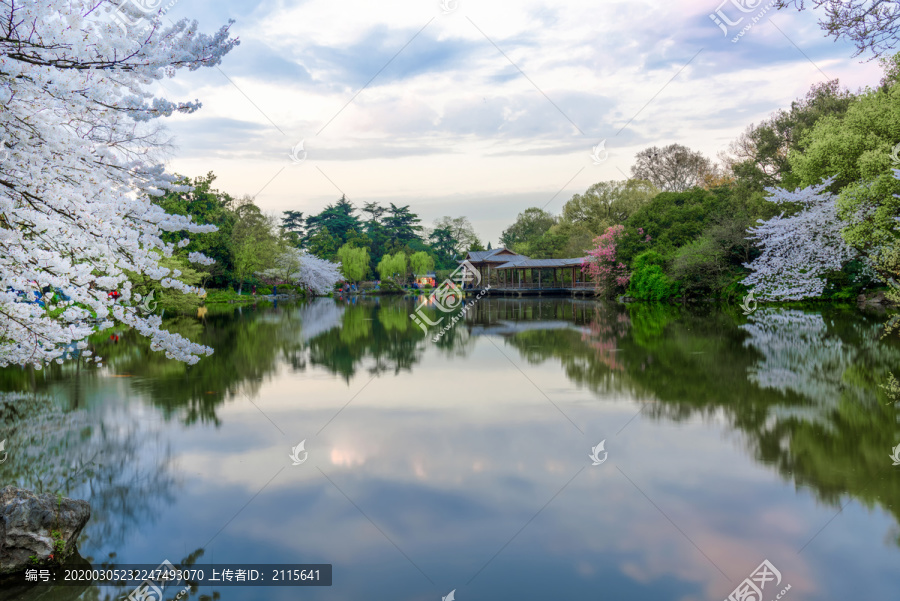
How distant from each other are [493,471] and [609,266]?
3323 cm

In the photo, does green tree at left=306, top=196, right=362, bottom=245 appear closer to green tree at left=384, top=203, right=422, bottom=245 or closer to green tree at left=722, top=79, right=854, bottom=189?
green tree at left=384, top=203, right=422, bottom=245

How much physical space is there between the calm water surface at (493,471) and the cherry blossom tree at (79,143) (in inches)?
75.4

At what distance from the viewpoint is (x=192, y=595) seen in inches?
167

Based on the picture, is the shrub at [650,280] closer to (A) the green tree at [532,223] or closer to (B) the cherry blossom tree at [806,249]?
(B) the cherry blossom tree at [806,249]

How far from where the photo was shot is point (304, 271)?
157ft

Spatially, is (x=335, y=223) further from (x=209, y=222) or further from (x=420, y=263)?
(x=209, y=222)

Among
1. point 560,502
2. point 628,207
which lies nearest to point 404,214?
point 628,207

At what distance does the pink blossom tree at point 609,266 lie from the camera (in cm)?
3744

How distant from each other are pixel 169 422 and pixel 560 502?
550 centimetres

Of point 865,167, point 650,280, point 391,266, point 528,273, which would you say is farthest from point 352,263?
point 865,167

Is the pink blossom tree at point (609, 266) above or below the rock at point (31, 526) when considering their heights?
above

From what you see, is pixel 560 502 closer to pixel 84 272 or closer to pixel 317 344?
pixel 84 272

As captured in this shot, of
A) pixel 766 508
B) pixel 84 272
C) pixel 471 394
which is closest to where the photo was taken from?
pixel 84 272

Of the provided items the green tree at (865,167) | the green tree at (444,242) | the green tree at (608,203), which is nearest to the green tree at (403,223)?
the green tree at (444,242)
